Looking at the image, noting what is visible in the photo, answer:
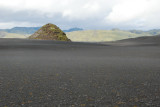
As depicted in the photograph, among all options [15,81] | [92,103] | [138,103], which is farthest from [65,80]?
[138,103]

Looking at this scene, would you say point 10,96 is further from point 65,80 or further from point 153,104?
point 153,104

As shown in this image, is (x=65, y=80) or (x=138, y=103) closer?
(x=138, y=103)

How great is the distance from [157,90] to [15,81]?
287 inches

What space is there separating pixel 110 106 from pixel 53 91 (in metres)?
2.77

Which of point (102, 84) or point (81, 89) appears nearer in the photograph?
point (81, 89)

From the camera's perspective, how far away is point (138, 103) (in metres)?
5.93

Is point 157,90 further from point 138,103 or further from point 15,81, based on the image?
point 15,81

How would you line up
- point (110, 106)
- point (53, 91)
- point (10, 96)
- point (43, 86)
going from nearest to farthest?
point (110, 106)
point (10, 96)
point (53, 91)
point (43, 86)

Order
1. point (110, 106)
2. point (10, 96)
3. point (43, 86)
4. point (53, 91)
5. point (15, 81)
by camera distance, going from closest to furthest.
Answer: point (110, 106) → point (10, 96) → point (53, 91) → point (43, 86) → point (15, 81)

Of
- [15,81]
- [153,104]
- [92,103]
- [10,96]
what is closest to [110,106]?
[92,103]

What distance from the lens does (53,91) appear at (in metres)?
7.23

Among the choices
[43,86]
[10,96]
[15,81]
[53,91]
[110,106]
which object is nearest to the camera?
[110,106]

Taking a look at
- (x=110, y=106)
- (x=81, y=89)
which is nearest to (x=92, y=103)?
(x=110, y=106)

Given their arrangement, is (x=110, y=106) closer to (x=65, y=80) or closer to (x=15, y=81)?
(x=65, y=80)
